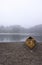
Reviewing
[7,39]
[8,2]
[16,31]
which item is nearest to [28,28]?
[16,31]

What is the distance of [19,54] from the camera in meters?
1.75

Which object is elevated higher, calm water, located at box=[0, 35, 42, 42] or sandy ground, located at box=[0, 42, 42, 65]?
calm water, located at box=[0, 35, 42, 42]

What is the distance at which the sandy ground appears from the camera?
5.52ft

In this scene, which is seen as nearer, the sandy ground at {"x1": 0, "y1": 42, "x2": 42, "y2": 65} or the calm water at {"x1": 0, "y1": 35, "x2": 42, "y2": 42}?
the sandy ground at {"x1": 0, "y1": 42, "x2": 42, "y2": 65}

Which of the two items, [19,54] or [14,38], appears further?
[14,38]

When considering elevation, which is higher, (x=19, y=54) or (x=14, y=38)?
(x=14, y=38)

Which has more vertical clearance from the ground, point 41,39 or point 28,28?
point 28,28

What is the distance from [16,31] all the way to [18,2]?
0.40 metres

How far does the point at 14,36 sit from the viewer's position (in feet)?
6.06

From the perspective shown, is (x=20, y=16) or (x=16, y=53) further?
(x=20, y=16)

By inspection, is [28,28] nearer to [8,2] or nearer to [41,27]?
[41,27]

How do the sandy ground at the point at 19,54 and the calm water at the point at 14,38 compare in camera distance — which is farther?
the calm water at the point at 14,38

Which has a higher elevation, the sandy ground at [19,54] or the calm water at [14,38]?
the calm water at [14,38]

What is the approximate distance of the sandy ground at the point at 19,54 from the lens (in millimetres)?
1683
